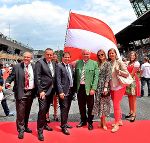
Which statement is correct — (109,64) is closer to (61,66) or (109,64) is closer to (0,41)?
(61,66)

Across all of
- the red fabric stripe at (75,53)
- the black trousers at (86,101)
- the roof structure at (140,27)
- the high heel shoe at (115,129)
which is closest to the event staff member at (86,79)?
the black trousers at (86,101)

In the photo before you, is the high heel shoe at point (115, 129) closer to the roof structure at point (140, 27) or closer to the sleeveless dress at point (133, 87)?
the sleeveless dress at point (133, 87)

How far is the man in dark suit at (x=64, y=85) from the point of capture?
7174mm

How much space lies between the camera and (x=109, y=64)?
751 centimetres

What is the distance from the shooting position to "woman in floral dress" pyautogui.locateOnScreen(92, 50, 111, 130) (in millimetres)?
7523

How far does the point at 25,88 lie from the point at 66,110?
0.94m

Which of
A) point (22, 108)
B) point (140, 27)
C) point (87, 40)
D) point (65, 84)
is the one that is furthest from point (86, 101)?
point (140, 27)

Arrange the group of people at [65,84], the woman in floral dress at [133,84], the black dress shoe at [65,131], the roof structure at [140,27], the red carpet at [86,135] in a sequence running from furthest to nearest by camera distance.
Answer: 1. the roof structure at [140,27]
2. the woman in floral dress at [133,84]
3. the black dress shoe at [65,131]
4. the group of people at [65,84]
5. the red carpet at [86,135]

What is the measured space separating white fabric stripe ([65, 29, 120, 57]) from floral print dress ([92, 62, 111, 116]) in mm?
1327

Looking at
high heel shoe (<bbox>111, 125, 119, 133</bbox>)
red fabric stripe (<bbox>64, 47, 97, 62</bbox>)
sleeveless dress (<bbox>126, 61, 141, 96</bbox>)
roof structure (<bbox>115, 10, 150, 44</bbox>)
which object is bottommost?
high heel shoe (<bbox>111, 125, 119, 133</bbox>)

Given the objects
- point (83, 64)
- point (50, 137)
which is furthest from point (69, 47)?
point (50, 137)

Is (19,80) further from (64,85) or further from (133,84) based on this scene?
(133,84)

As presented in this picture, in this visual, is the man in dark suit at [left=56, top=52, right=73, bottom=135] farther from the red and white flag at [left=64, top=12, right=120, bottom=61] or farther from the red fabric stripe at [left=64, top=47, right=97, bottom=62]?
the red and white flag at [left=64, top=12, right=120, bottom=61]

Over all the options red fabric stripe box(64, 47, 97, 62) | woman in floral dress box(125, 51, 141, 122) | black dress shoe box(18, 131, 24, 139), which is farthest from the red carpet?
red fabric stripe box(64, 47, 97, 62)
